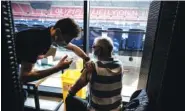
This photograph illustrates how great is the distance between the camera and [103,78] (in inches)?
53.7

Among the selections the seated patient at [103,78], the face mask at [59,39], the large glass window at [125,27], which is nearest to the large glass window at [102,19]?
the large glass window at [125,27]

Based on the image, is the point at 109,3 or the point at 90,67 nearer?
the point at 90,67

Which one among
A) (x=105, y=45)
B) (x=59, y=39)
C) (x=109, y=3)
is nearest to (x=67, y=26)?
(x=59, y=39)

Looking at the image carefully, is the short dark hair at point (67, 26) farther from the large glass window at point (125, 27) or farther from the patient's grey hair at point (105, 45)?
the large glass window at point (125, 27)

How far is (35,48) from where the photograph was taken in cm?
135

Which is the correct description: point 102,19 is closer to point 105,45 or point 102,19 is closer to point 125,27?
point 125,27

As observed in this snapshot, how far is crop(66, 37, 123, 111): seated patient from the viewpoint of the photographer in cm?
137

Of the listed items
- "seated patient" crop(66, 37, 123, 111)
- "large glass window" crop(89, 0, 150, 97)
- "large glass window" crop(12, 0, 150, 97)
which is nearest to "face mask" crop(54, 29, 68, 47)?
"seated patient" crop(66, 37, 123, 111)

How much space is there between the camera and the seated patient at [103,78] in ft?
4.50

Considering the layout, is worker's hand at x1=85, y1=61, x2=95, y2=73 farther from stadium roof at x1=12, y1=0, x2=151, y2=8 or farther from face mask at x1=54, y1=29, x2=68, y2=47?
stadium roof at x1=12, y1=0, x2=151, y2=8

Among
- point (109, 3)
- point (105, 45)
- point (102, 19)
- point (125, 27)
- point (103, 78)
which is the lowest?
point (103, 78)

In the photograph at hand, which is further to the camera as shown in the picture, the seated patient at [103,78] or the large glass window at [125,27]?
the large glass window at [125,27]

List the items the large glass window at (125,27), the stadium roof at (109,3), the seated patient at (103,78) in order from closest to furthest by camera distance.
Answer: the seated patient at (103,78) → the stadium roof at (109,3) → the large glass window at (125,27)

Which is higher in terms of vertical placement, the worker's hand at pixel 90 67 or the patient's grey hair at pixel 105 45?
the patient's grey hair at pixel 105 45
